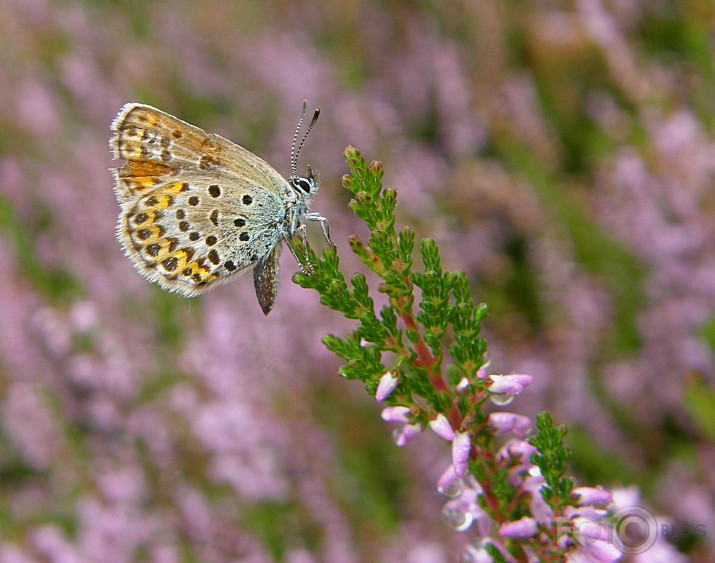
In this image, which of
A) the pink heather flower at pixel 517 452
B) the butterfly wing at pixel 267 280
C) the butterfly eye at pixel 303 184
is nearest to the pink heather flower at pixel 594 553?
the pink heather flower at pixel 517 452

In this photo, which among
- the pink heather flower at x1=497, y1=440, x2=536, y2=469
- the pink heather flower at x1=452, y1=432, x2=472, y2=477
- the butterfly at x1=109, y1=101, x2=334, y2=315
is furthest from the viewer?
the butterfly at x1=109, y1=101, x2=334, y2=315

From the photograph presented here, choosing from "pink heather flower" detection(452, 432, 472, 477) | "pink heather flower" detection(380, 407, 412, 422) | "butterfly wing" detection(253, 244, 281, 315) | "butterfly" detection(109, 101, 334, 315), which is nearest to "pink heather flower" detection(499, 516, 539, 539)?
"pink heather flower" detection(452, 432, 472, 477)

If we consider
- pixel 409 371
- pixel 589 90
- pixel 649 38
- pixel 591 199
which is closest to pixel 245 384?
pixel 591 199

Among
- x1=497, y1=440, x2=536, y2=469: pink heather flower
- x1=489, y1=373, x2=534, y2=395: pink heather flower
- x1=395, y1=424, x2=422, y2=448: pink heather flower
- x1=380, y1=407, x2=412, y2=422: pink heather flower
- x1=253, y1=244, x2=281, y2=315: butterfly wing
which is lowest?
x1=497, y1=440, x2=536, y2=469: pink heather flower

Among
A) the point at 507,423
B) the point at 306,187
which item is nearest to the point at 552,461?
the point at 507,423

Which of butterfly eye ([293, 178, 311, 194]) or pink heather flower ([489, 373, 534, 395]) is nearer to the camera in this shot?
pink heather flower ([489, 373, 534, 395])

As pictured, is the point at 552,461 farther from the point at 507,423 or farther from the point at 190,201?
the point at 190,201

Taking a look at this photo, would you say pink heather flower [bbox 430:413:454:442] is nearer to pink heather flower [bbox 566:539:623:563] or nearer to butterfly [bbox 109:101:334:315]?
pink heather flower [bbox 566:539:623:563]
